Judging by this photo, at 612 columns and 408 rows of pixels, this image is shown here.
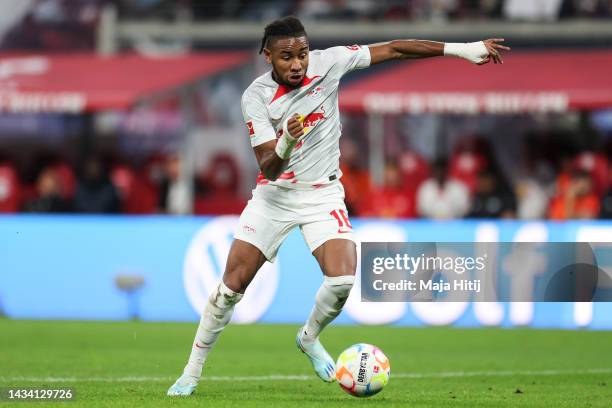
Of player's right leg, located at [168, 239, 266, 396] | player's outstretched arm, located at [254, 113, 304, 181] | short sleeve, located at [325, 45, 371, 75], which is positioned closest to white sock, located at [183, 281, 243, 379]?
player's right leg, located at [168, 239, 266, 396]

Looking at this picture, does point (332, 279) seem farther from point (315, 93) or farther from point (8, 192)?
point (8, 192)

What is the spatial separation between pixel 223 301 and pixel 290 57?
1.65 meters

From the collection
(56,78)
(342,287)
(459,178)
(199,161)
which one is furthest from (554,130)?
(342,287)

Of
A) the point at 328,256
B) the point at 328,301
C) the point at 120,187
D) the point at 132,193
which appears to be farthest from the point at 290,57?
the point at 132,193

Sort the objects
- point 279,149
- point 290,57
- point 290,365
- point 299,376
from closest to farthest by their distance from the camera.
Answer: point 279,149
point 290,57
point 299,376
point 290,365

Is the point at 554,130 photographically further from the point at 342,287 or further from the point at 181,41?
the point at 342,287

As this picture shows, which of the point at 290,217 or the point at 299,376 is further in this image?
the point at 299,376

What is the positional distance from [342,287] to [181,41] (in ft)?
Answer: 55.5

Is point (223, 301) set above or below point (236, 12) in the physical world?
above

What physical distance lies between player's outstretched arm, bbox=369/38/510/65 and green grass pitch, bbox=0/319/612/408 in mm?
2244

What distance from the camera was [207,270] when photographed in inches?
637

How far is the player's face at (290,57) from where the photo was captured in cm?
916

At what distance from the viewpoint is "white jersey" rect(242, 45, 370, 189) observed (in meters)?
9.35

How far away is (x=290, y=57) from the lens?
362 inches
